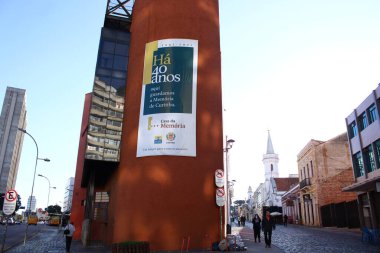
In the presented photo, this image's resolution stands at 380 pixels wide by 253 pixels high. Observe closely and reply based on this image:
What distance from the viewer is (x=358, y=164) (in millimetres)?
30656

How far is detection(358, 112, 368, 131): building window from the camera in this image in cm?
2858

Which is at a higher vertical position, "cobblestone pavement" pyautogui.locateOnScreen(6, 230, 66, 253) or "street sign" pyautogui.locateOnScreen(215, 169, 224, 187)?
"street sign" pyautogui.locateOnScreen(215, 169, 224, 187)

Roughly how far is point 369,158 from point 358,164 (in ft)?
8.60

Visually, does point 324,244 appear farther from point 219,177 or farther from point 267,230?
point 219,177

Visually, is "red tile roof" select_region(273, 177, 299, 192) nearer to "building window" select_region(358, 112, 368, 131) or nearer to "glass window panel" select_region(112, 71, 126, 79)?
"building window" select_region(358, 112, 368, 131)

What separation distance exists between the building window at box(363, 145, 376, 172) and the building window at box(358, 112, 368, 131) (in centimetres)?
185

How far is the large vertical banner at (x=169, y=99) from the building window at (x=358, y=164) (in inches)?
754

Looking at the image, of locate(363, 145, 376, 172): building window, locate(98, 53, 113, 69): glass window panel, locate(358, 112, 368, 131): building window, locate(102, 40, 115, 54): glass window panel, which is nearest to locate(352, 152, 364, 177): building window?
locate(363, 145, 376, 172): building window

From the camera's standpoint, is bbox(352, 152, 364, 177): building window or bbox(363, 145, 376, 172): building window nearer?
bbox(363, 145, 376, 172): building window

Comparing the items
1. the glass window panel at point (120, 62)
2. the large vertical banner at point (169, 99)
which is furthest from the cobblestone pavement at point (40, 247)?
the glass window panel at point (120, 62)

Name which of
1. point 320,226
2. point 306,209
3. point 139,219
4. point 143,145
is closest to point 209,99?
point 143,145

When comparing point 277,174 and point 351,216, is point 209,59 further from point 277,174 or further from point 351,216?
point 277,174

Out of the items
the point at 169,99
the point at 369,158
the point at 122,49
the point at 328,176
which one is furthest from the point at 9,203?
the point at 328,176

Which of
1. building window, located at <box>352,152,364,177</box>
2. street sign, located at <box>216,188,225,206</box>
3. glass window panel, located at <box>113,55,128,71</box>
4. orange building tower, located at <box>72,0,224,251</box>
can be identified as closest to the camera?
street sign, located at <box>216,188,225,206</box>
